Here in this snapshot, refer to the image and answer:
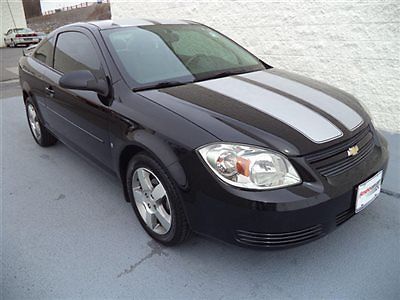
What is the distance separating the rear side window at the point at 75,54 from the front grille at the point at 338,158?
5.53 ft

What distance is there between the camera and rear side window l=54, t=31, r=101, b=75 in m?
2.66

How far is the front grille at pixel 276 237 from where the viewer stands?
177cm

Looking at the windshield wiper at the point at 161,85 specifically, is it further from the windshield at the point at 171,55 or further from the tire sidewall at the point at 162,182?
the tire sidewall at the point at 162,182

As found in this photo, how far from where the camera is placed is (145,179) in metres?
2.26

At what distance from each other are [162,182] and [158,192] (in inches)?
5.4

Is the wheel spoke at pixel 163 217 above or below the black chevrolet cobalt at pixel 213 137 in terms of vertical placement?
below

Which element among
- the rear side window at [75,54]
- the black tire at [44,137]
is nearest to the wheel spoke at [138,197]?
the rear side window at [75,54]

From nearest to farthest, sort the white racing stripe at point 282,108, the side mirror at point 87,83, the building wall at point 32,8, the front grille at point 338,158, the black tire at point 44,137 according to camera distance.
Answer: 1. the front grille at point 338,158
2. the white racing stripe at point 282,108
3. the side mirror at point 87,83
4. the black tire at point 44,137
5. the building wall at point 32,8

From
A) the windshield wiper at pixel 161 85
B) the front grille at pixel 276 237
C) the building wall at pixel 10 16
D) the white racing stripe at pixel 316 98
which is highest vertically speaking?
the windshield wiper at pixel 161 85

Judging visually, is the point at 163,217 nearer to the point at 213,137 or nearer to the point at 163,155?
the point at 163,155

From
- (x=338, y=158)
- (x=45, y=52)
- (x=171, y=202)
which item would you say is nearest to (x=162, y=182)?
(x=171, y=202)

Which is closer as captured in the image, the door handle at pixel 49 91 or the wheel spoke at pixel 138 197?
the wheel spoke at pixel 138 197

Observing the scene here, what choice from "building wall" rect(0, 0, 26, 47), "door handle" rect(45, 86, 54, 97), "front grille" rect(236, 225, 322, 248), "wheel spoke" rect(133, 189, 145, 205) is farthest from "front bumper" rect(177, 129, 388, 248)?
"building wall" rect(0, 0, 26, 47)

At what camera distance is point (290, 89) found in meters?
2.40
